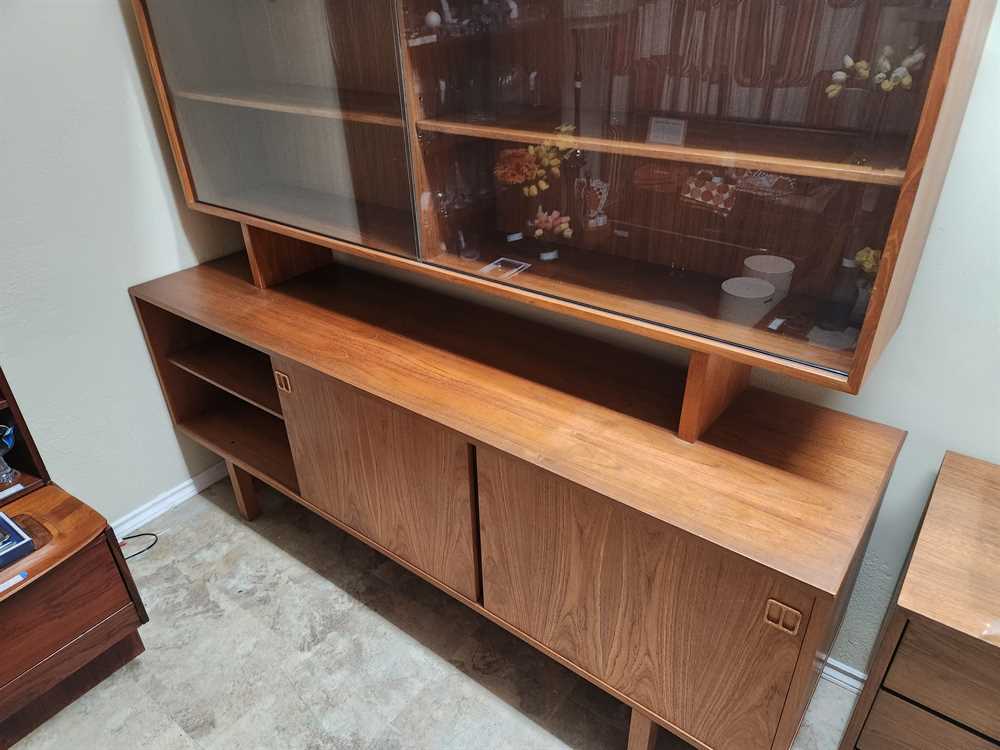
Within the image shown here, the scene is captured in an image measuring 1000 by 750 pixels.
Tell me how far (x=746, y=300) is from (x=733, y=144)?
0.84 feet

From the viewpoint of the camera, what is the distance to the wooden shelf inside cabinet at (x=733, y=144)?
0.91 meters

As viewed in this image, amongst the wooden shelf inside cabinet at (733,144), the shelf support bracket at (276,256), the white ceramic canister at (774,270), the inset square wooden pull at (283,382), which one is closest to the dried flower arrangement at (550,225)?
the wooden shelf inside cabinet at (733,144)

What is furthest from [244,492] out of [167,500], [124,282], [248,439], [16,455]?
[124,282]

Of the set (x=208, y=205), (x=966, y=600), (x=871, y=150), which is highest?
(x=871, y=150)

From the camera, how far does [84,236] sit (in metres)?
1.73

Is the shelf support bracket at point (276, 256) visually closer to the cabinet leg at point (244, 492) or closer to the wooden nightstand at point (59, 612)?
the cabinet leg at point (244, 492)

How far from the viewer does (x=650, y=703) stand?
125 centimetres

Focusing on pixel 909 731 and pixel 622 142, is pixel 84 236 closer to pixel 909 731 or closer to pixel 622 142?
pixel 622 142

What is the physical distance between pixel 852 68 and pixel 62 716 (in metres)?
2.04

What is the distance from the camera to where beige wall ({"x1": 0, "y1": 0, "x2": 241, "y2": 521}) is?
5.12 ft

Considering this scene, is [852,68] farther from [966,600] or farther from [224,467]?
[224,467]

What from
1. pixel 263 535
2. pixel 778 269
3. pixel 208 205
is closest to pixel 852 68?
pixel 778 269

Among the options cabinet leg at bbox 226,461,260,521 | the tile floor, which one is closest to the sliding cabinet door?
the tile floor

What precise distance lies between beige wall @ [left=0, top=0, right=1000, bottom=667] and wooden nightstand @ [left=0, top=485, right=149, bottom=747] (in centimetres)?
35
